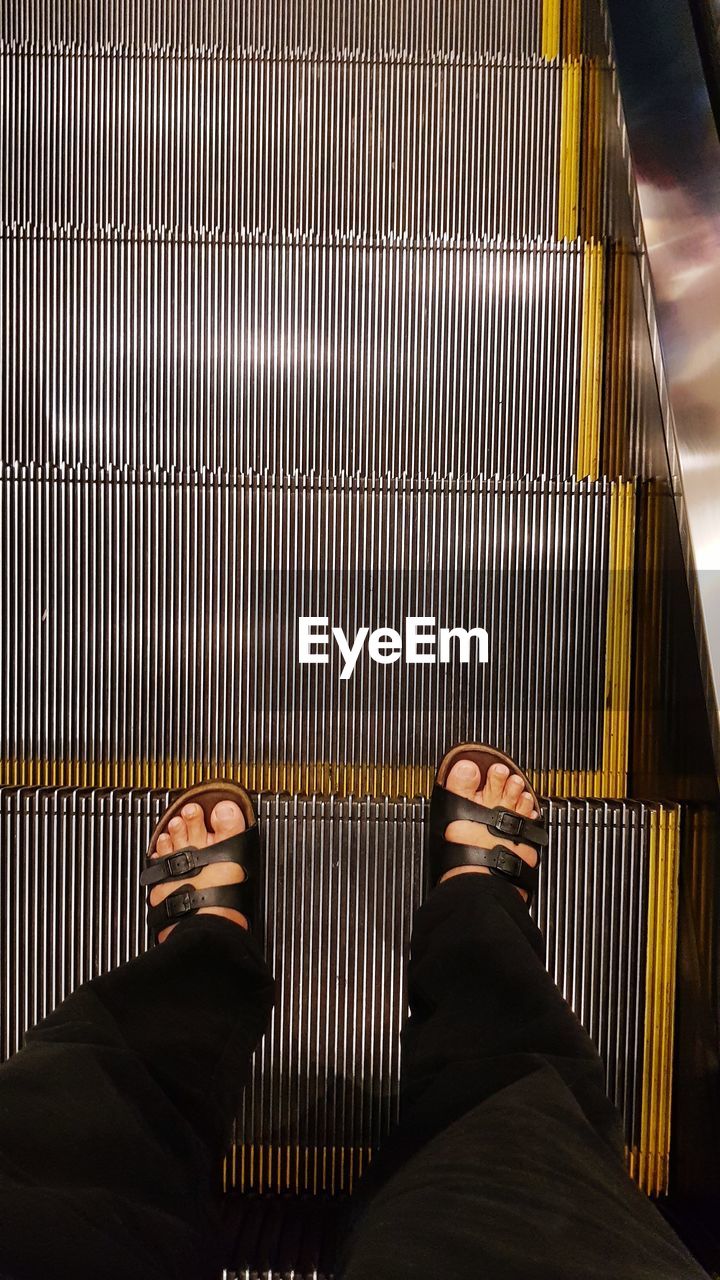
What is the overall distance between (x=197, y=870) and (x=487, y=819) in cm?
59

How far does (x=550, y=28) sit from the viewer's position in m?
1.86

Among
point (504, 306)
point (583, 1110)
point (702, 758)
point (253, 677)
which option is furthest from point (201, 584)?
point (583, 1110)

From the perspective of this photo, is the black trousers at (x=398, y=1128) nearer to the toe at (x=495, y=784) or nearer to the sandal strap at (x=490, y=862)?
the sandal strap at (x=490, y=862)

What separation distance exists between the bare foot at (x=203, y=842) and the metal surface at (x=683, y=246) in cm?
91

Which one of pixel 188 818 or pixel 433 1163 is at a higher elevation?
pixel 188 818

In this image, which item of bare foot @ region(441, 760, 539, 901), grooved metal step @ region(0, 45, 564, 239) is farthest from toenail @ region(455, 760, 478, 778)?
grooved metal step @ region(0, 45, 564, 239)

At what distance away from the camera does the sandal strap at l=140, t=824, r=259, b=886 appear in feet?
4.78

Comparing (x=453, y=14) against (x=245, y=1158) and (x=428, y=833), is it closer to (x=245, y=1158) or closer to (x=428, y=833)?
(x=428, y=833)

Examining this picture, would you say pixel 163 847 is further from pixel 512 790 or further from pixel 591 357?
pixel 591 357

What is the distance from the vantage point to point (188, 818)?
1506 millimetres

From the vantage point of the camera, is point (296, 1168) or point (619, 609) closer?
point (296, 1168)

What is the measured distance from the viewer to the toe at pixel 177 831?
4.91 ft

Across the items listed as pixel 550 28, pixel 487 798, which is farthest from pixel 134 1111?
pixel 550 28

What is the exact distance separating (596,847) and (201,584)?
963 millimetres
